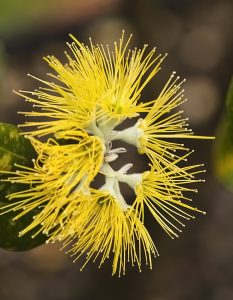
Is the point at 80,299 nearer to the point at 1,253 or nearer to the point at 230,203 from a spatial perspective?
the point at 1,253

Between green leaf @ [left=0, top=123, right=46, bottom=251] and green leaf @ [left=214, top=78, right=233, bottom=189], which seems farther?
green leaf @ [left=214, top=78, right=233, bottom=189]

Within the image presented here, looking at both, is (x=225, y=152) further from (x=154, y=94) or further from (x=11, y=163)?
(x=154, y=94)

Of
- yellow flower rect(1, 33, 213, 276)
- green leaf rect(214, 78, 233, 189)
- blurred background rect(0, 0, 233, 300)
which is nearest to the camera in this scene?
yellow flower rect(1, 33, 213, 276)

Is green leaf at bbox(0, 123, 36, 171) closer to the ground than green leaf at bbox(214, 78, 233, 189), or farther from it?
farther from it

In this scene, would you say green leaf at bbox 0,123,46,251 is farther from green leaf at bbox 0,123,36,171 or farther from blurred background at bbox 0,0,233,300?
blurred background at bbox 0,0,233,300

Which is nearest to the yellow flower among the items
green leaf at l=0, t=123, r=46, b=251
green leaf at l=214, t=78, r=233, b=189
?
green leaf at l=0, t=123, r=46, b=251
